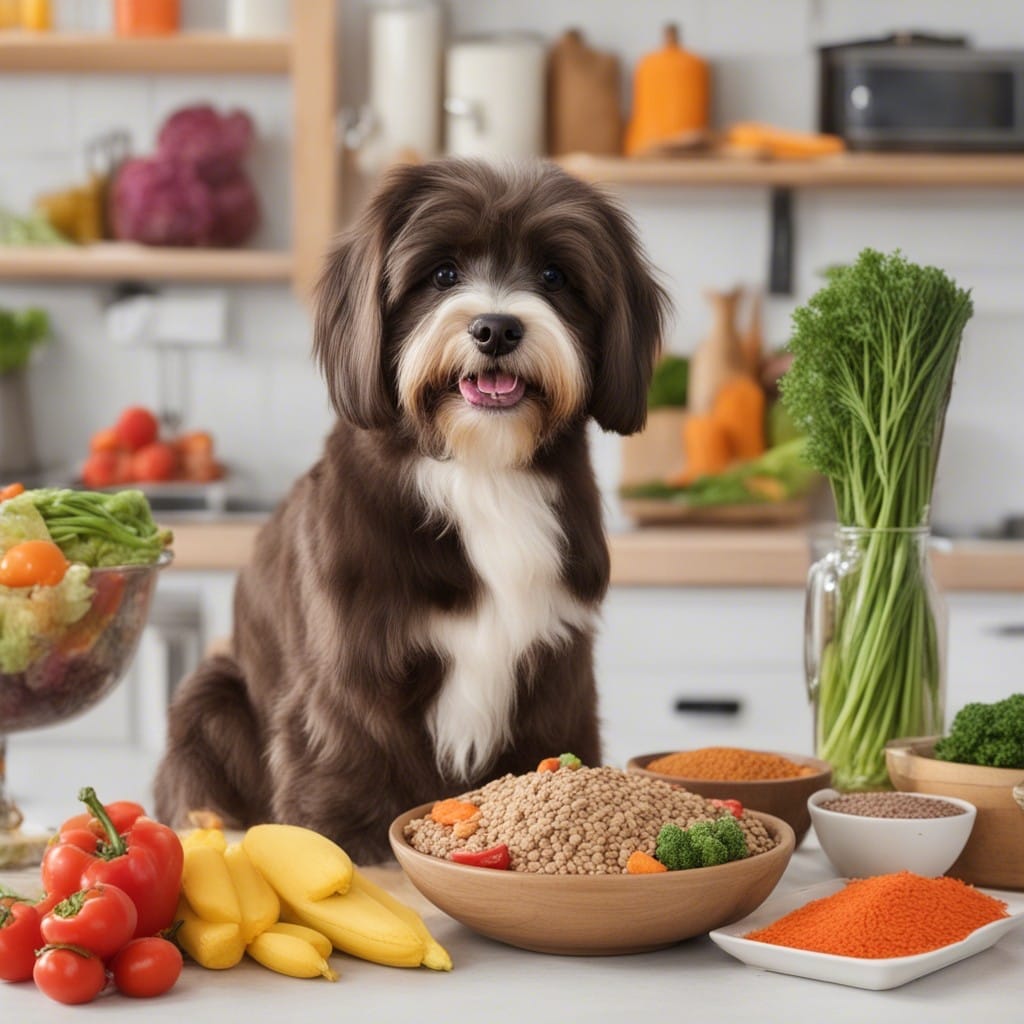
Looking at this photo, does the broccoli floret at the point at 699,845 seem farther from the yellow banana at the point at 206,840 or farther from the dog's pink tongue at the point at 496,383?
the dog's pink tongue at the point at 496,383

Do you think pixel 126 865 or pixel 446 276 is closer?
pixel 126 865

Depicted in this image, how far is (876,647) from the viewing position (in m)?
1.62

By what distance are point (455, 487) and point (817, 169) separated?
244cm

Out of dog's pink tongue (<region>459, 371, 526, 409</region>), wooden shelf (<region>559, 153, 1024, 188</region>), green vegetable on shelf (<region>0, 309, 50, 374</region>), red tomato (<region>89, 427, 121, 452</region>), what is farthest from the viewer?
green vegetable on shelf (<region>0, 309, 50, 374</region>)

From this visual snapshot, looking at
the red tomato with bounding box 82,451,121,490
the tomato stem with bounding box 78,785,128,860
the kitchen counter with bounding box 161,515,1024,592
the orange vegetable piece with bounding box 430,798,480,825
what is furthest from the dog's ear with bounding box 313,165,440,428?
the red tomato with bounding box 82,451,121,490

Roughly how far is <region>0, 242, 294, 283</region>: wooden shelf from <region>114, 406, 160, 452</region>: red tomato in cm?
35

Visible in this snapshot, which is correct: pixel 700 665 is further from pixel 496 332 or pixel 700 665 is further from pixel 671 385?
pixel 496 332

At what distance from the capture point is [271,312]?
13.8 ft

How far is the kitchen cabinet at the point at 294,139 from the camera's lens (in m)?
3.77

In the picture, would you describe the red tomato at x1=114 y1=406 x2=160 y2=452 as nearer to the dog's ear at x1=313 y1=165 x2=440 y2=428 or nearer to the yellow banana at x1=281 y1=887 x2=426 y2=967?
the dog's ear at x1=313 y1=165 x2=440 y2=428

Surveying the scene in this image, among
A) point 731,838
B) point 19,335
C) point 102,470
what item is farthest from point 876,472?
point 19,335

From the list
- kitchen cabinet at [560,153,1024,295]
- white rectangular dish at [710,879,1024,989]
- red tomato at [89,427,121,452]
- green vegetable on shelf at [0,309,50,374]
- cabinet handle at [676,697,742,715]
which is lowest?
cabinet handle at [676,697,742,715]

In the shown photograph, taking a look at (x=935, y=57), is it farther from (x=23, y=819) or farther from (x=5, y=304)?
(x=23, y=819)

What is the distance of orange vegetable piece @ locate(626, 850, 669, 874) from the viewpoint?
3.94ft
